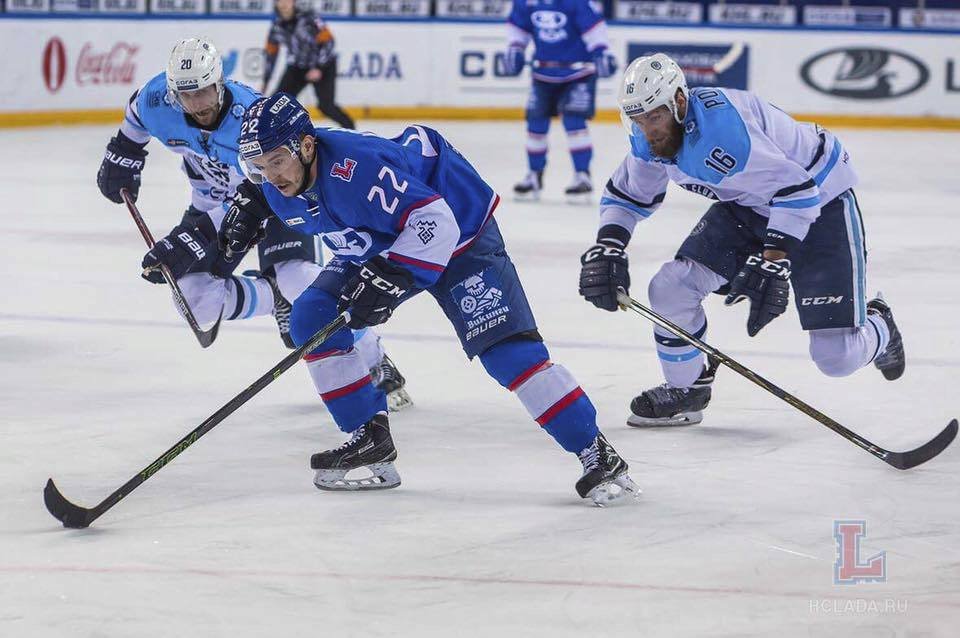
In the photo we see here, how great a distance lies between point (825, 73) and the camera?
13.5 metres

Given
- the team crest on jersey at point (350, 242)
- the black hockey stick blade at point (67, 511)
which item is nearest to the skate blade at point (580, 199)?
the team crest on jersey at point (350, 242)

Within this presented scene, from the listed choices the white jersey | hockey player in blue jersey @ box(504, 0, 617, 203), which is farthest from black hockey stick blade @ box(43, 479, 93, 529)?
hockey player in blue jersey @ box(504, 0, 617, 203)

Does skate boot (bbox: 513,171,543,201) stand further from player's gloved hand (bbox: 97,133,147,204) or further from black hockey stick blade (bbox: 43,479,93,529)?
black hockey stick blade (bbox: 43,479,93,529)

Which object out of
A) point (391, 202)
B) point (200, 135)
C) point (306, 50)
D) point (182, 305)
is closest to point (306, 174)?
point (391, 202)

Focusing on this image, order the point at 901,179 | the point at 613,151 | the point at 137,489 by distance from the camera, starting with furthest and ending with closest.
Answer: the point at 613,151
the point at 901,179
the point at 137,489

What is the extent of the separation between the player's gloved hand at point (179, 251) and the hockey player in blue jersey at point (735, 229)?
128 centimetres

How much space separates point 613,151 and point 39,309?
6.78m

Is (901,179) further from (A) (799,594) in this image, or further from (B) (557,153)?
(A) (799,594)

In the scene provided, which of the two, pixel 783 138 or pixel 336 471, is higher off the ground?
pixel 783 138

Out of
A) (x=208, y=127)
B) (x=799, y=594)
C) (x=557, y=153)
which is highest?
(x=208, y=127)

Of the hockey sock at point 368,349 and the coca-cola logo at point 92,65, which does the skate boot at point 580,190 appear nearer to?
the hockey sock at point 368,349

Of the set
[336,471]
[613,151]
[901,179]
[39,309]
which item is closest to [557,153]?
[613,151]

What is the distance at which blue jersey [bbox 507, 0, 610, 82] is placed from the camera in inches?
372

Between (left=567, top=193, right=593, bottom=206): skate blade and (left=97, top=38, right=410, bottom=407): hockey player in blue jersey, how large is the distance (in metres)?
4.63
